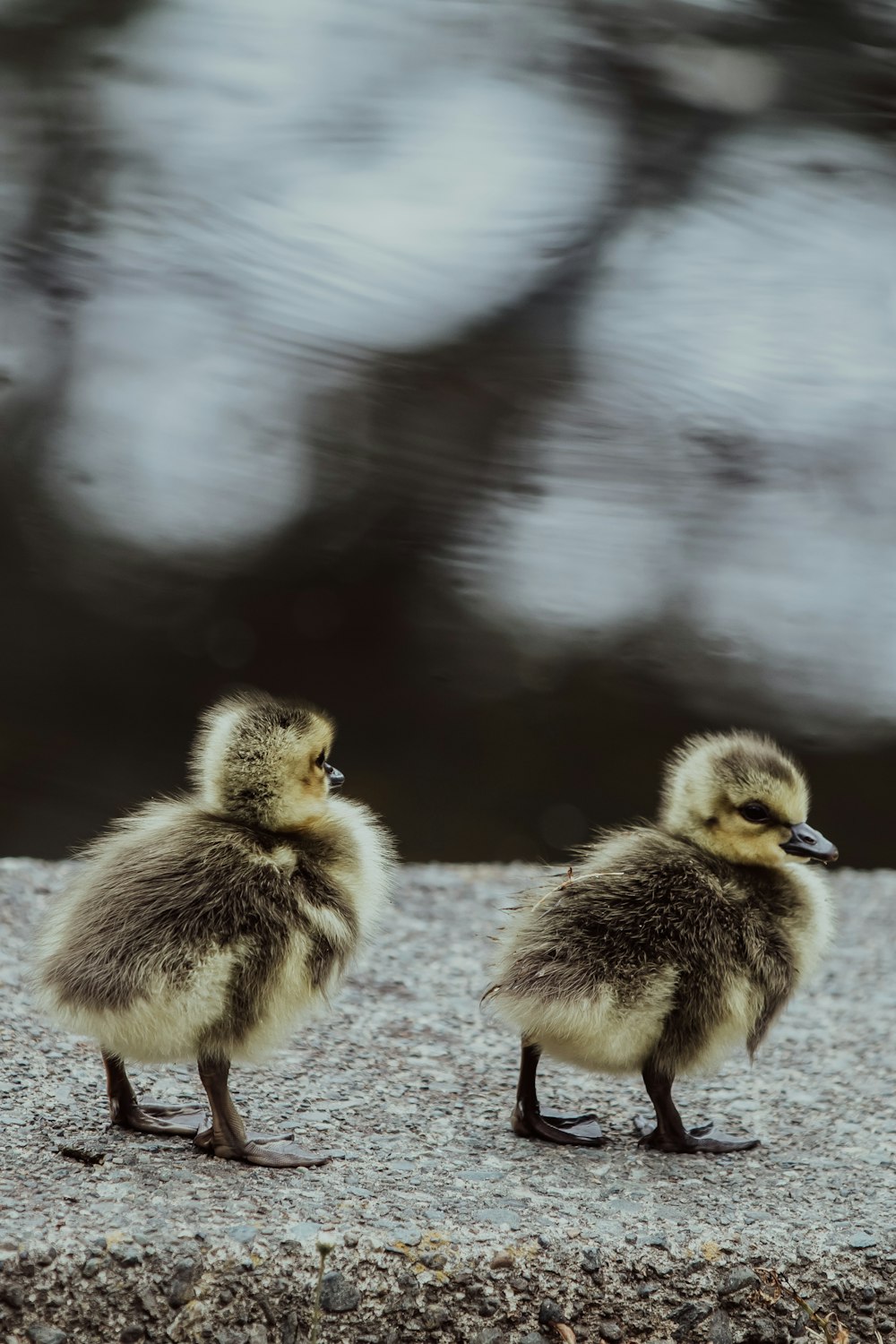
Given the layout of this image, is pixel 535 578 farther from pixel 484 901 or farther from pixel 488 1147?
pixel 488 1147

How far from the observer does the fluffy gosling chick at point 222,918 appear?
104 cm

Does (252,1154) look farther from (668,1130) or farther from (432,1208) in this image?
(668,1130)

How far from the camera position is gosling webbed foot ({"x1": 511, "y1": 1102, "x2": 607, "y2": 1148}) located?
1222 mm

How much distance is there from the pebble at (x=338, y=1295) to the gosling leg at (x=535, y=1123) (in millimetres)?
353

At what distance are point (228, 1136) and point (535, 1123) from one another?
29cm

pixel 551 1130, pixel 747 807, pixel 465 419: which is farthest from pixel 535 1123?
pixel 465 419

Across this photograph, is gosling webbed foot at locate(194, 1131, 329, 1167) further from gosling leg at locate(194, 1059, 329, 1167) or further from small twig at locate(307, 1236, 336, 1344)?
small twig at locate(307, 1236, 336, 1344)

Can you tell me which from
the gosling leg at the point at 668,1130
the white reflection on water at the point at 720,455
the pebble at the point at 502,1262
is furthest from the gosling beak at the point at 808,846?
the white reflection on water at the point at 720,455

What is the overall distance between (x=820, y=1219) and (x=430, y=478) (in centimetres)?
168

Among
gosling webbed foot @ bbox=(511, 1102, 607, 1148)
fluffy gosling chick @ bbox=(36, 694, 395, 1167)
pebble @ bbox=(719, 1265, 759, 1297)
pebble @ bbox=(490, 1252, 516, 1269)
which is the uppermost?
fluffy gosling chick @ bbox=(36, 694, 395, 1167)

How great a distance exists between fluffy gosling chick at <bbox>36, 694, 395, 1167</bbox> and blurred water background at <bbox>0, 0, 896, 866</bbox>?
1307 millimetres

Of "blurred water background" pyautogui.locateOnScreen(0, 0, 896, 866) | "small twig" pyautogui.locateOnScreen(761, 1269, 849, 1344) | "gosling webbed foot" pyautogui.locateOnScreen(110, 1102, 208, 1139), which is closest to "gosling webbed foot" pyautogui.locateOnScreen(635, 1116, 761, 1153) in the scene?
"small twig" pyautogui.locateOnScreen(761, 1269, 849, 1344)

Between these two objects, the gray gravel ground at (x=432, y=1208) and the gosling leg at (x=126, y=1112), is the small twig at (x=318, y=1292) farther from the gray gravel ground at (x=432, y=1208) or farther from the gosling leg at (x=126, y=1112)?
the gosling leg at (x=126, y=1112)

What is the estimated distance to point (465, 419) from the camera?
253 cm
